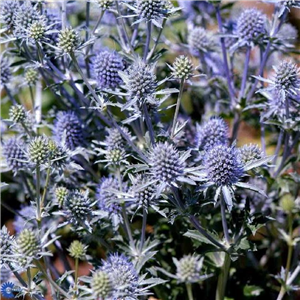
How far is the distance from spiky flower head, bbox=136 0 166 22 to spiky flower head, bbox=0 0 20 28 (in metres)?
0.62

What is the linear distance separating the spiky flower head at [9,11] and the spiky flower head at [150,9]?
622 millimetres

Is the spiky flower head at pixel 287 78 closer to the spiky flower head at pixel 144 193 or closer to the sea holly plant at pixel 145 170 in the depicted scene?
the sea holly plant at pixel 145 170

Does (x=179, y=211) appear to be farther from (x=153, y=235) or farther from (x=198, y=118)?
(x=198, y=118)

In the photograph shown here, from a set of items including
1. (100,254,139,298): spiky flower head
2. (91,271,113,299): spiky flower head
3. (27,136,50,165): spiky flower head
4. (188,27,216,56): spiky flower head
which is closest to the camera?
(91,271,113,299): spiky flower head

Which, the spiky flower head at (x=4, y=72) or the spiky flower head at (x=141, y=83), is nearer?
the spiky flower head at (x=141, y=83)

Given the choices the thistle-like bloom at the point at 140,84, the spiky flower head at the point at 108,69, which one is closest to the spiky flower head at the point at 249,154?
the thistle-like bloom at the point at 140,84

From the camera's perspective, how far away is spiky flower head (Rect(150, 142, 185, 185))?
1.86 metres

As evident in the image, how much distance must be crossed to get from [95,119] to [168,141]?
0.86 meters

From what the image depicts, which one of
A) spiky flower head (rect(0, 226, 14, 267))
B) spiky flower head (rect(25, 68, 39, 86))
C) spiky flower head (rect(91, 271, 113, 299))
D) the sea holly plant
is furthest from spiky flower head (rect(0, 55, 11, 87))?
spiky flower head (rect(91, 271, 113, 299))

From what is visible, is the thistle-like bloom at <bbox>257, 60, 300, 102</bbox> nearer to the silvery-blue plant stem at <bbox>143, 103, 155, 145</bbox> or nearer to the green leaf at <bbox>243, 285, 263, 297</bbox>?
the silvery-blue plant stem at <bbox>143, 103, 155, 145</bbox>

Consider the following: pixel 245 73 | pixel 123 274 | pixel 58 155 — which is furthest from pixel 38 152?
pixel 245 73

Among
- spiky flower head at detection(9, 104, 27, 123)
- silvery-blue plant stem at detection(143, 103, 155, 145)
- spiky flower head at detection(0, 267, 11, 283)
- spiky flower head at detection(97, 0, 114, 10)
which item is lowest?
spiky flower head at detection(0, 267, 11, 283)

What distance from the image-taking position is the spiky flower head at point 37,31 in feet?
6.87

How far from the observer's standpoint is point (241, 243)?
2.10m
